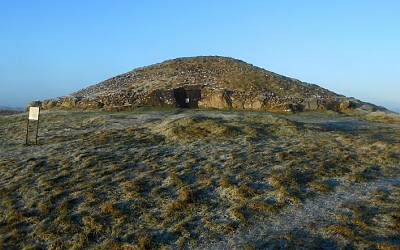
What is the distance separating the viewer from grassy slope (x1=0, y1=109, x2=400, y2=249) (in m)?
12.1

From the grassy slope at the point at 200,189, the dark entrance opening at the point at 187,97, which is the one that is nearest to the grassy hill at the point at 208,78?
the dark entrance opening at the point at 187,97

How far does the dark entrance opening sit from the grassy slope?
56.2 ft

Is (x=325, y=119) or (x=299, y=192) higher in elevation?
(x=325, y=119)

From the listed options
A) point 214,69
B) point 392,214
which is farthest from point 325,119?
point 392,214

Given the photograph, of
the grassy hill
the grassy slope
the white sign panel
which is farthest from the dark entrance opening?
the white sign panel

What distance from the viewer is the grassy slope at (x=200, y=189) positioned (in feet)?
39.6

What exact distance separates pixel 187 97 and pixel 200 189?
29416 millimetres

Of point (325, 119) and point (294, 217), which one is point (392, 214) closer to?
point (294, 217)

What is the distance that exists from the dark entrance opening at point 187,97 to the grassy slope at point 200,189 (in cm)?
1712

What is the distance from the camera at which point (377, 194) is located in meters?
15.5

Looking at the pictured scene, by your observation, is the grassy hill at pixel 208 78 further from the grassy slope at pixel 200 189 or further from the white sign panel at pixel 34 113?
the white sign panel at pixel 34 113

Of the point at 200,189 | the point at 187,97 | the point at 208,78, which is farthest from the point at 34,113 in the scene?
the point at 208,78

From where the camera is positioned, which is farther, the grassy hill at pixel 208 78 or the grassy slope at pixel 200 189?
the grassy hill at pixel 208 78

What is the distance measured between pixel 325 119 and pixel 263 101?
811cm
